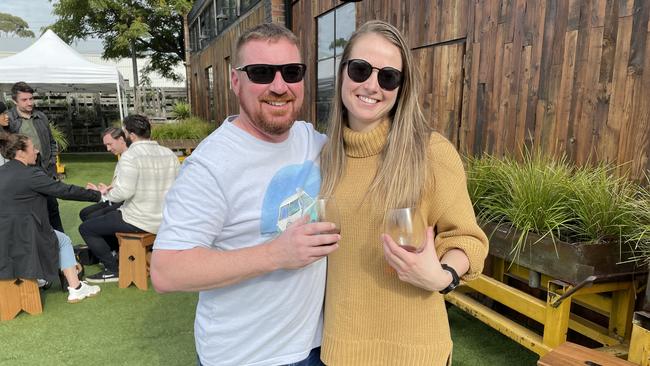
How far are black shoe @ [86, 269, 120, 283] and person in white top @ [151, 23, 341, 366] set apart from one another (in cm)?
373

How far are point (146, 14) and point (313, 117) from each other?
15598 millimetres

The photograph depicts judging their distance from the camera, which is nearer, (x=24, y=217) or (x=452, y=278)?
(x=452, y=278)

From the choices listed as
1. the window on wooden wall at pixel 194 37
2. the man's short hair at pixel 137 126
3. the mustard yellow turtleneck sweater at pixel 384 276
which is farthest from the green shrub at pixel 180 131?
the mustard yellow turtleneck sweater at pixel 384 276

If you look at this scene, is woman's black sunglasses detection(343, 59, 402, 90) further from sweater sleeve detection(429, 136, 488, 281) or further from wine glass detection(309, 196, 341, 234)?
wine glass detection(309, 196, 341, 234)

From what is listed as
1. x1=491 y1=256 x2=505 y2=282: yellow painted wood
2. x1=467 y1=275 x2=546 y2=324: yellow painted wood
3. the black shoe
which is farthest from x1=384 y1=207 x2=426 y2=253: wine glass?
the black shoe

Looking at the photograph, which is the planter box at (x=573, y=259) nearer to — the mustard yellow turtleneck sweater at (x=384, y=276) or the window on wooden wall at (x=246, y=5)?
the mustard yellow turtleneck sweater at (x=384, y=276)

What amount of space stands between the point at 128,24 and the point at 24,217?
59.8ft

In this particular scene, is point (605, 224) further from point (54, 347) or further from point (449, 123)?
point (54, 347)

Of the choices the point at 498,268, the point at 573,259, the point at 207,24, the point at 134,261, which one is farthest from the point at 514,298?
the point at 207,24

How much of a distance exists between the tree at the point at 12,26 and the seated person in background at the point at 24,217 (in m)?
89.2

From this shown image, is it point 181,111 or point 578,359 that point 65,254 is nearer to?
point 578,359

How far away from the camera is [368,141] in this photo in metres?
1.52

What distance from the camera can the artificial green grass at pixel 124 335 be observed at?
10.7 feet

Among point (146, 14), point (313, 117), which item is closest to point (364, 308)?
point (313, 117)
